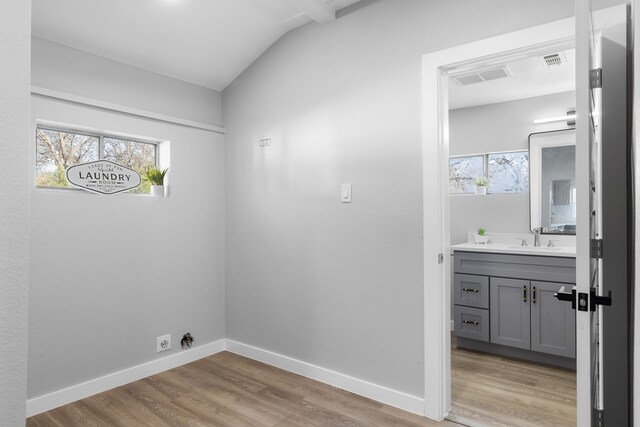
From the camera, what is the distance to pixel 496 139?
3977mm

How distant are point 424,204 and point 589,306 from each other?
1156 mm

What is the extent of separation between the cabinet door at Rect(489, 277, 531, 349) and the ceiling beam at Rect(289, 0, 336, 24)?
8.04ft

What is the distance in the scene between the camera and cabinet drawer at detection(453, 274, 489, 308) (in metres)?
3.38

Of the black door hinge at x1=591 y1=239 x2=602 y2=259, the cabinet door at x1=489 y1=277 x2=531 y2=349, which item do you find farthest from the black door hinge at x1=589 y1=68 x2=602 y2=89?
the cabinet door at x1=489 y1=277 x2=531 y2=349

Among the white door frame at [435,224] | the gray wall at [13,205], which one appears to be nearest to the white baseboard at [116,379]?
the gray wall at [13,205]

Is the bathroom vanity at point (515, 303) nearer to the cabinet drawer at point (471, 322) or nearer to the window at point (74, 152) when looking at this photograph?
the cabinet drawer at point (471, 322)

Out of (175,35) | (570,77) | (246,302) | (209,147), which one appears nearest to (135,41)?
(175,35)

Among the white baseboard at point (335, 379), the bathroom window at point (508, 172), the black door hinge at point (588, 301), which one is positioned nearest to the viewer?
the black door hinge at point (588, 301)

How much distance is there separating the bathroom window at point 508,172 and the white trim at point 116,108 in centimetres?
268

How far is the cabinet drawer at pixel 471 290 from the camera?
11.1ft

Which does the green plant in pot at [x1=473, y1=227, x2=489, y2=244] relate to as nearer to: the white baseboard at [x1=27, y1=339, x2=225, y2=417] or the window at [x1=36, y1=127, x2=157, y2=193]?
the white baseboard at [x1=27, y1=339, x2=225, y2=417]

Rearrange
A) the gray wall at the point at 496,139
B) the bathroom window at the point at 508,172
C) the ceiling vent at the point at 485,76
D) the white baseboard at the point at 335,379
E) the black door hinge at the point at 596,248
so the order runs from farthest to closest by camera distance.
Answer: the bathroom window at the point at 508,172
the gray wall at the point at 496,139
the ceiling vent at the point at 485,76
the white baseboard at the point at 335,379
the black door hinge at the point at 596,248

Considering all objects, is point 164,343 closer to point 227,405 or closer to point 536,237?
point 227,405

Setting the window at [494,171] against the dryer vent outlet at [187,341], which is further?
the window at [494,171]
